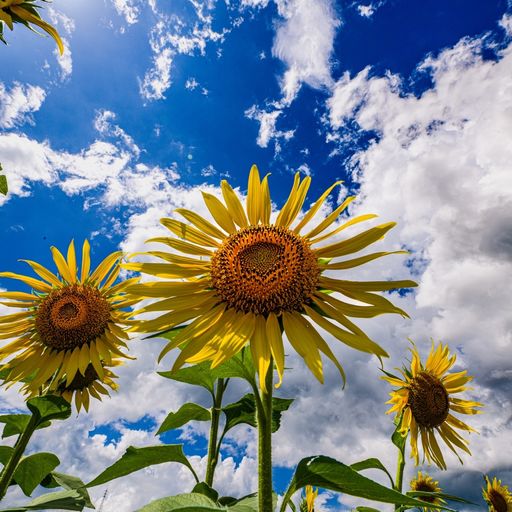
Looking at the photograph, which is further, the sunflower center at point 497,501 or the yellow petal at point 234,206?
the sunflower center at point 497,501

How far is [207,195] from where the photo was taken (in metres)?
3.03

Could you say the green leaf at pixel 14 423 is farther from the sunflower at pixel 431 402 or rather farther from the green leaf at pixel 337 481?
the sunflower at pixel 431 402

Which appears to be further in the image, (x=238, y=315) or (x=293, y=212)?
(x=293, y=212)

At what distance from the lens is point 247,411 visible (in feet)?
11.3

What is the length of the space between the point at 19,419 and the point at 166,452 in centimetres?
203

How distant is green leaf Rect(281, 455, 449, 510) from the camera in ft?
5.98

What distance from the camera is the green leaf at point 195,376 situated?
2.94 metres

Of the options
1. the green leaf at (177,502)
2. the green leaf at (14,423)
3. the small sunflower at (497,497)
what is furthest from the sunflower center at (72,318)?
the small sunflower at (497,497)

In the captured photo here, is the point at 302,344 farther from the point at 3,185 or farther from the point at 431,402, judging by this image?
the point at 431,402

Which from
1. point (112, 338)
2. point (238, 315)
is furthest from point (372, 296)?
point (112, 338)

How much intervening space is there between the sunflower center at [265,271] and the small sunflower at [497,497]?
356 inches

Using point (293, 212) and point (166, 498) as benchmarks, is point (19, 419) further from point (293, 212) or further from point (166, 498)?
point (293, 212)

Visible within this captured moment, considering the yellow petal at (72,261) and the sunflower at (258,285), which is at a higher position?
the yellow petal at (72,261)

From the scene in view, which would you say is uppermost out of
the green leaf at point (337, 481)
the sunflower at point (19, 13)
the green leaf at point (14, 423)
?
the sunflower at point (19, 13)
